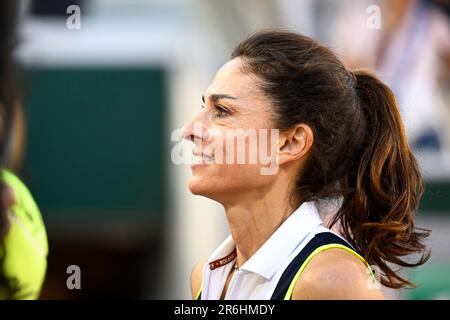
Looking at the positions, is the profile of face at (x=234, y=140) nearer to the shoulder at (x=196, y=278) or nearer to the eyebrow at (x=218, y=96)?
the eyebrow at (x=218, y=96)

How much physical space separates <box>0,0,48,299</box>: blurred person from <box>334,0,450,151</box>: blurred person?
4.95 m

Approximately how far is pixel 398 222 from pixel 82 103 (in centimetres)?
646

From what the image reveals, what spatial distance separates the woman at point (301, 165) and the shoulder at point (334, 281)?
73mm

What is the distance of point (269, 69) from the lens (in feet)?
7.68

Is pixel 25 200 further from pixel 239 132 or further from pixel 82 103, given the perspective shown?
pixel 82 103

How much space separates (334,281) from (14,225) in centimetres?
77

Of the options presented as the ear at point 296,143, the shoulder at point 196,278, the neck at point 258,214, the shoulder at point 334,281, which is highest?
the ear at point 296,143

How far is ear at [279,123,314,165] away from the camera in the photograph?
2.35 m

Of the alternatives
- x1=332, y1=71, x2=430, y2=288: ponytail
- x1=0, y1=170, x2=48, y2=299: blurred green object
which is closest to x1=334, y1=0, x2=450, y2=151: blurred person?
x1=332, y1=71, x2=430, y2=288: ponytail

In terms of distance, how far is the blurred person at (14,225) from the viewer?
1532 mm

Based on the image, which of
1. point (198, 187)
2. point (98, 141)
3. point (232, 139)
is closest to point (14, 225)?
point (198, 187)

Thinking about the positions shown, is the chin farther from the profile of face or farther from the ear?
the ear

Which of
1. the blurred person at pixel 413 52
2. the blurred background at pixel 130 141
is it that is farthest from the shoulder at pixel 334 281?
the blurred background at pixel 130 141
